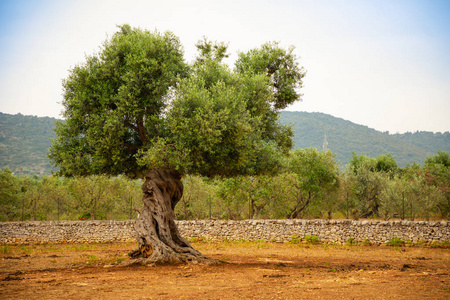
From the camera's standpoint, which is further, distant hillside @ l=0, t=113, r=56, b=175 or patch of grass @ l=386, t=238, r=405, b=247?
distant hillside @ l=0, t=113, r=56, b=175

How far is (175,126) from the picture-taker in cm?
1367

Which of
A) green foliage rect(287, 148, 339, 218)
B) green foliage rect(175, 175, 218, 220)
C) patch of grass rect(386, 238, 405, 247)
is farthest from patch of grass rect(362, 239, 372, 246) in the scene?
green foliage rect(175, 175, 218, 220)

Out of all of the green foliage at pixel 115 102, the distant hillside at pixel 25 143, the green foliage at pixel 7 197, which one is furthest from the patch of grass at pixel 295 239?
the distant hillside at pixel 25 143

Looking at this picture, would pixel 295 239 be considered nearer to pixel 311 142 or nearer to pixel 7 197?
pixel 7 197

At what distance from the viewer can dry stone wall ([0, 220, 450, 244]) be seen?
2277cm

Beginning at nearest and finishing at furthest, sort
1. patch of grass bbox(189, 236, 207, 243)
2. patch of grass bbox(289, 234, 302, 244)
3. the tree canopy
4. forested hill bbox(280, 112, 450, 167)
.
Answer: the tree canopy → patch of grass bbox(289, 234, 302, 244) → patch of grass bbox(189, 236, 207, 243) → forested hill bbox(280, 112, 450, 167)

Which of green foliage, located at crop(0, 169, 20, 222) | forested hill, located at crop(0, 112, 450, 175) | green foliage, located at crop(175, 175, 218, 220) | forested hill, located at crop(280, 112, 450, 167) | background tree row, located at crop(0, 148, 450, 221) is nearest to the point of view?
background tree row, located at crop(0, 148, 450, 221)

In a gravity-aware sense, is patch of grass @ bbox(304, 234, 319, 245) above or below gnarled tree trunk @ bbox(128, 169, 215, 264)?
below

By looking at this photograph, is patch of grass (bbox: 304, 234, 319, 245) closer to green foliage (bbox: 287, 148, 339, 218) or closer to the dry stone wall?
the dry stone wall

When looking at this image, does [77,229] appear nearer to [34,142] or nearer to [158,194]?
[158,194]

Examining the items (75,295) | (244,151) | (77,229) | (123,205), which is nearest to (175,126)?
(244,151)

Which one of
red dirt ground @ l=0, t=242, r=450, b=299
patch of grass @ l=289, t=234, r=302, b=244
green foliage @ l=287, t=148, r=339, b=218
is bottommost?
patch of grass @ l=289, t=234, r=302, b=244

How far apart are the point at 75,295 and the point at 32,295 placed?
1079 millimetres

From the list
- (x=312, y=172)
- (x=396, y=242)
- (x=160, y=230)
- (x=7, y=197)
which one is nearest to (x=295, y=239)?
(x=396, y=242)
